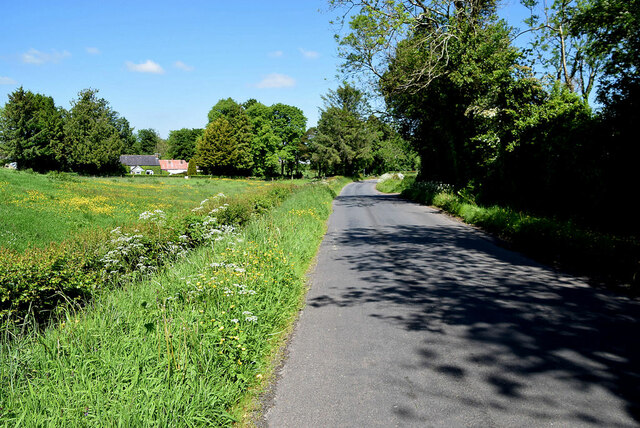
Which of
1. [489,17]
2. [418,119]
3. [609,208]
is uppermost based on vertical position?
[489,17]

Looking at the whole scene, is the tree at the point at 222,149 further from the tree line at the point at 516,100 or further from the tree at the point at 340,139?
the tree line at the point at 516,100

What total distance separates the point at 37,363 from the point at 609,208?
1246cm

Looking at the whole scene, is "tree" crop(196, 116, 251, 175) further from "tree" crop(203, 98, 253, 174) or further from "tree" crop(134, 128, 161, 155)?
"tree" crop(134, 128, 161, 155)

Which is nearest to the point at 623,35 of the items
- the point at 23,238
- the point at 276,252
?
the point at 276,252

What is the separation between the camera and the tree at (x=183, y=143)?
378 ft

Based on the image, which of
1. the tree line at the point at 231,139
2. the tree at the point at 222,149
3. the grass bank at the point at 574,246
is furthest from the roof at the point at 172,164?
the grass bank at the point at 574,246

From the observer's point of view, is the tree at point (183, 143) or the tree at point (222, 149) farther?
the tree at point (183, 143)

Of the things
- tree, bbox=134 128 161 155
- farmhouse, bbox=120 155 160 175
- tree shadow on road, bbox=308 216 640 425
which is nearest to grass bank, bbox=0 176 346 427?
tree shadow on road, bbox=308 216 640 425

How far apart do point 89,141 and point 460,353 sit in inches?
2391

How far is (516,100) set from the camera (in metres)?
16.0

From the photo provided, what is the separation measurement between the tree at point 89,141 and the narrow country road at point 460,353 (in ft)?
184

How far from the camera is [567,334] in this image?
4.59 m

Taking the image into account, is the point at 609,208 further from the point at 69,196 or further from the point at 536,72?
the point at 69,196

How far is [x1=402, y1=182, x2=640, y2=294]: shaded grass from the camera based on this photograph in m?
6.82
